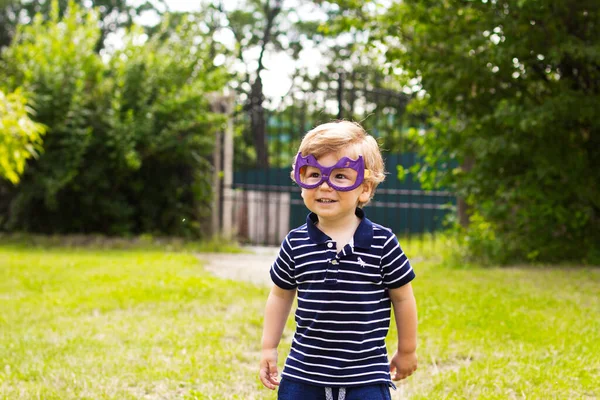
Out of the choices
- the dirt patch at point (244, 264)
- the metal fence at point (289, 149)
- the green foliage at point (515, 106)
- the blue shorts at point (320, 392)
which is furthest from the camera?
the metal fence at point (289, 149)

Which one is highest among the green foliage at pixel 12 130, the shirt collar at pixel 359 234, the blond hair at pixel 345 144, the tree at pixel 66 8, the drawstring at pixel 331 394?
the tree at pixel 66 8

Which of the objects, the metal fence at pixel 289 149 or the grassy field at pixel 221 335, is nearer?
the grassy field at pixel 221 335

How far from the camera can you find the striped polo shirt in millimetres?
2271

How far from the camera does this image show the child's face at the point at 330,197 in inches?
92.1

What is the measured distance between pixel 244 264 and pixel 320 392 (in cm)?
633

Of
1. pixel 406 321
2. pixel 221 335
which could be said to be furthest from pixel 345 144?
pixel 221 335

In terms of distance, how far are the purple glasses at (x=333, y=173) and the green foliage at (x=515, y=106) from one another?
4894 mm

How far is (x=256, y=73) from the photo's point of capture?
20.5m

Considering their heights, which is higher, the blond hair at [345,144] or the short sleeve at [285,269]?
the blond hair at [345,144]

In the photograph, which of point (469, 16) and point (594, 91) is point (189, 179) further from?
point (594, 91)

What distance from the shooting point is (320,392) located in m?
2.29

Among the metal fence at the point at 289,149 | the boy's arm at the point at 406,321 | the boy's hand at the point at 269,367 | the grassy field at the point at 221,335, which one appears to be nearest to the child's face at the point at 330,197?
the boy's arm at the point at 406,321

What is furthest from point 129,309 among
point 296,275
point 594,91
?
point 594,91

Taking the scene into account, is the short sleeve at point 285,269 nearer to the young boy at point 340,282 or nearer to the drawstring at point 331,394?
the young boy at point 340,282
